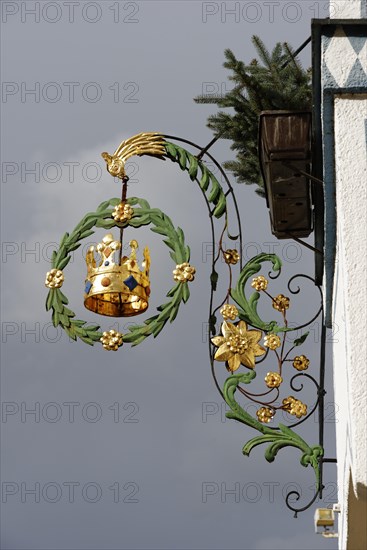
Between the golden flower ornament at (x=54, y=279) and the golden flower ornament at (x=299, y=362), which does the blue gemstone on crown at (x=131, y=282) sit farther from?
the golden flower ornament at (x=299, y=362)

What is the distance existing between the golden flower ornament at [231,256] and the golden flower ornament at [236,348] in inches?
15.7

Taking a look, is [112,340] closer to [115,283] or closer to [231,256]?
[115,283]

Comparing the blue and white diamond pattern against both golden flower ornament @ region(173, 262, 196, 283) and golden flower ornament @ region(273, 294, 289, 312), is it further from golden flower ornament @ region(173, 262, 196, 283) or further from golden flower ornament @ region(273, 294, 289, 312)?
golden flower ornament @ region(273, 294, 289, 312)

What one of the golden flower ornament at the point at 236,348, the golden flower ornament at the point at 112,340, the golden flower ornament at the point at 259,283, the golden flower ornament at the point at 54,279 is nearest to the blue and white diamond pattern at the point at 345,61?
the golden flower ornament at the point at 259,283

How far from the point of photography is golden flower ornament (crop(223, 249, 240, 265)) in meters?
7.25

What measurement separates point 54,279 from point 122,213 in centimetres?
53

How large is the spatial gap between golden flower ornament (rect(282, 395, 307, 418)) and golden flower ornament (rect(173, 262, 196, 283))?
83cm

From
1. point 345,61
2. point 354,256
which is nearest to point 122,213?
point 345,61

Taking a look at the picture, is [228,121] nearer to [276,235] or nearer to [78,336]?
[276,235]

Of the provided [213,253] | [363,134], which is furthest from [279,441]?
[363,134]

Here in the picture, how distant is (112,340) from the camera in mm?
6961

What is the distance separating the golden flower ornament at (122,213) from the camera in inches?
285

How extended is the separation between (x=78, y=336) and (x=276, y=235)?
1.31 metres

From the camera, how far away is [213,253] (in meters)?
7.27
